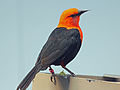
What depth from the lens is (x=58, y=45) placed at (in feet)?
3.12

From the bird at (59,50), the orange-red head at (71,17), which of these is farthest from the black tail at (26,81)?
the orange-red head at (71,17)

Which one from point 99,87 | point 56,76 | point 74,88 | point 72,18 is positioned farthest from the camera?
point 72,18

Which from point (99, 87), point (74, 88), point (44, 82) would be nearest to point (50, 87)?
point (44, 82)

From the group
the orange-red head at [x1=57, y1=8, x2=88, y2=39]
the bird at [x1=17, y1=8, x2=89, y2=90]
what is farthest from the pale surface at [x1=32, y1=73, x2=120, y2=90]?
the orange-red head at [x1=57, y1=8, x2=88, y2=39]

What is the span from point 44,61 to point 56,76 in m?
0.07

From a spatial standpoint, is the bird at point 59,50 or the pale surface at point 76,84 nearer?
the pale surface at point 76,84

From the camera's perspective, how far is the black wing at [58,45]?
932mm

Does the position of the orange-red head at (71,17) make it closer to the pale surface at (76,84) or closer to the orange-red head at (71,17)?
the orange-red head at (71,17)

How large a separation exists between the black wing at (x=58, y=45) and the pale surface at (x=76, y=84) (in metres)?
0.07

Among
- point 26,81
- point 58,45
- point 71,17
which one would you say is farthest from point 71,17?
point 26,81

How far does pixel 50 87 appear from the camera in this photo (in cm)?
93

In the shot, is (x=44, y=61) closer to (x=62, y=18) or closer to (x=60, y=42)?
(x=60, y=42)

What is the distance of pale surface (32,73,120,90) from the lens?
0.66 metres

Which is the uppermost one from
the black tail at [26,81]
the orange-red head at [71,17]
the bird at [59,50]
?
the orange-red head at [71,17]
